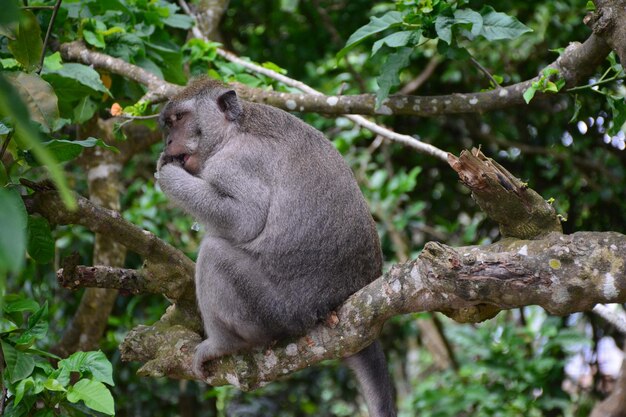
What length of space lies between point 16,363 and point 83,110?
1.90 meters

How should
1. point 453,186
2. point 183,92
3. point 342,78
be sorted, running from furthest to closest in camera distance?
point 453,186, point 342,78, point 183,92

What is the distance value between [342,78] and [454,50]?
2.69 m

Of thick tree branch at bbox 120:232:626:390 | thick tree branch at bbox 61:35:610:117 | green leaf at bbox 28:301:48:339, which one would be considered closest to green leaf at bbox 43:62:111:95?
thick tree branch at bbox 61:35:610:117

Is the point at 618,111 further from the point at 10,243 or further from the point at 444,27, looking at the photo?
the point at 10,243

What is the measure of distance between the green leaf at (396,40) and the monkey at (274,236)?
2.05ft

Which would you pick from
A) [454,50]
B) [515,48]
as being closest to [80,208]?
[454,50]

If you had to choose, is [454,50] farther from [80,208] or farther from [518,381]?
[518,381]

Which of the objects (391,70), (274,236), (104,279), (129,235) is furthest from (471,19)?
(104,279)

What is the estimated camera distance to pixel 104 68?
5.07 m

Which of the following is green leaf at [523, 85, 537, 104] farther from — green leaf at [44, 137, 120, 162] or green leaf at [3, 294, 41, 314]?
green leaf at [3, 294, 41, 314]

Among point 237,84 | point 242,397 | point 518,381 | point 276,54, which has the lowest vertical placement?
point 242,397

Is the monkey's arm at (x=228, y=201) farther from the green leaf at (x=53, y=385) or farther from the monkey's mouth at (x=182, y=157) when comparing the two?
the green leaf at (x=53, y=385)

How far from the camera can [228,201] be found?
413 cm

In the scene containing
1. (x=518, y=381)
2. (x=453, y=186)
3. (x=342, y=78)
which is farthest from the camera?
(x=453, y=186)
